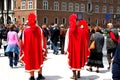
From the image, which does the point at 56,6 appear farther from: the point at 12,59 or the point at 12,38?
the point at 12,38

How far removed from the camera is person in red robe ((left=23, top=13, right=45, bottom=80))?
11.0 metres

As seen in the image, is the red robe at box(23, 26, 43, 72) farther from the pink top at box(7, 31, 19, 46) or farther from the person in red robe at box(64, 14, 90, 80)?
the pink top at box(7, 31, 19, 46)

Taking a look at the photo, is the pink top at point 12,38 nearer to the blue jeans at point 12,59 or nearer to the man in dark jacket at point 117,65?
the blue jeans at point 12,59

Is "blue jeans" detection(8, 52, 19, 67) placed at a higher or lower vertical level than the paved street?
higher

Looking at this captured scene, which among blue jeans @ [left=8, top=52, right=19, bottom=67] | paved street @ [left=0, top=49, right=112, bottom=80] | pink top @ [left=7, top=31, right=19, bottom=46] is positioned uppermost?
pink top @ [left=7, top=31, right=19, bottom=46]

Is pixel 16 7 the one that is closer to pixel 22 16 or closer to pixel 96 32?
pixel 22 16

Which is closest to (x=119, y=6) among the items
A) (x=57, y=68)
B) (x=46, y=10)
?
(x=46, y=10)

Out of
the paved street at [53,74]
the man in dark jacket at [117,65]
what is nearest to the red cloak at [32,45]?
the paved street at [53,74]

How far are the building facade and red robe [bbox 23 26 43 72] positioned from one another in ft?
193

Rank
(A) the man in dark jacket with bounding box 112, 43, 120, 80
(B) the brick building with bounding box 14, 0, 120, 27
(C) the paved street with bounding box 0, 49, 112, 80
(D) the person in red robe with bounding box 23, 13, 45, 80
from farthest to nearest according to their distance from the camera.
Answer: (B) the brick building with bounding box 14, 0, 120, 27, (C) the paved street with bounding box 0, 49, 112, 80, (D) the person in red robe with bounding box 23, 13, 45, 80, (A) the man in dark jacket with bounding box 112, 43, 120, 80

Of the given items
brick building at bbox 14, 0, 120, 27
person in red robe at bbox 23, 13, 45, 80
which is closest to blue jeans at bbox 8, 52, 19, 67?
person in red robe at bbox 23, 13, 45, 80

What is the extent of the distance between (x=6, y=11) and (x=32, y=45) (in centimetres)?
6284

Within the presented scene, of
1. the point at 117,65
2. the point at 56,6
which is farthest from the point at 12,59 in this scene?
the point at 56,6

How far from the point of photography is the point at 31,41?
435 inches
